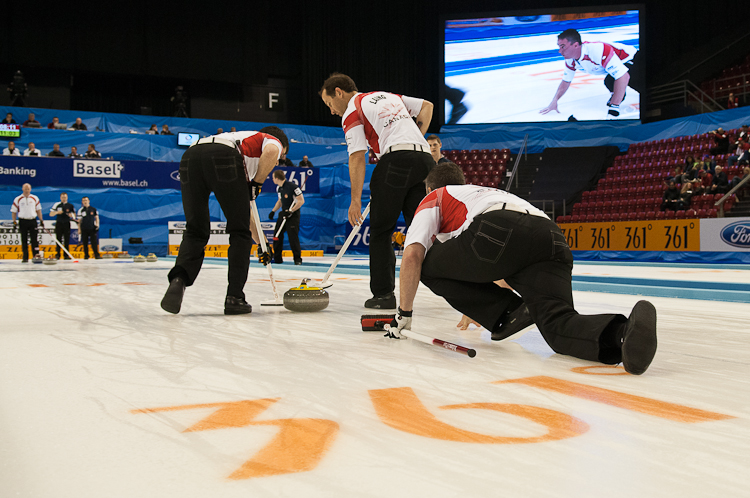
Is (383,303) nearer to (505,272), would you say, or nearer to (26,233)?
(505,272)

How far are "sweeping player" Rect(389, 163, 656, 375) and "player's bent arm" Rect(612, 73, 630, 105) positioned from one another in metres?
18.0

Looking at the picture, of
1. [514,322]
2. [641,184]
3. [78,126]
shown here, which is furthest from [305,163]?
[514,322]

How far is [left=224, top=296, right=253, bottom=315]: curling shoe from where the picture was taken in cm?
323

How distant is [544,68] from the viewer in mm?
19234

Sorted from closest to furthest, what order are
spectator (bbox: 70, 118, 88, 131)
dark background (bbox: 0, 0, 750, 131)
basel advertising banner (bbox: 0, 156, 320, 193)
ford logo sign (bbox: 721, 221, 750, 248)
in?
ford logo sign (bbox: 721, 221, 750, 248), basel advertising banner (bbox: 0, 156, 320, 193), spectator (bbox: 70, 118, 88, 131), dark background (bbox: 0, 0, 750, 131)

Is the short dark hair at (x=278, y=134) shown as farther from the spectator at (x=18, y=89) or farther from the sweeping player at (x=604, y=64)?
the sweeping player at (x=604, y=64)

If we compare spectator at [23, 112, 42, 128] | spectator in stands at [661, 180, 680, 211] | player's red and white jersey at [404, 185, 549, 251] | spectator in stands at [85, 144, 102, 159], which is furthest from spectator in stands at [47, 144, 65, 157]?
player's red and white jersey at [404, 185, 549, 251]

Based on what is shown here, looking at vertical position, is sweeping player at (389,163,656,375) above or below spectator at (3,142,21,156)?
below

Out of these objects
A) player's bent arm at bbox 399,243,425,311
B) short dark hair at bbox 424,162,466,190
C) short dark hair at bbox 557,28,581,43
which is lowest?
player's bent arm at bbox 399,243,425,311

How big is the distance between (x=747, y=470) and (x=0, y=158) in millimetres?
15736

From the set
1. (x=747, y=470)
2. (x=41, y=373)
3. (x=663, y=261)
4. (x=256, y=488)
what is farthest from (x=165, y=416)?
(x=663, y=261)

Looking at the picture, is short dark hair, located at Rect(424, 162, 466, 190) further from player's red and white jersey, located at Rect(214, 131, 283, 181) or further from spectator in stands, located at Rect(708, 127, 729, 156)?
spectator in stands, located at Rect(708, 127, 729, 156)

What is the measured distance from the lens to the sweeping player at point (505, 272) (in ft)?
5.86

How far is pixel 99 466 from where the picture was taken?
97 cm
